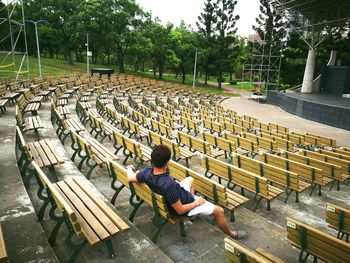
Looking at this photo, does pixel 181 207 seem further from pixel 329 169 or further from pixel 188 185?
pixel 329 169

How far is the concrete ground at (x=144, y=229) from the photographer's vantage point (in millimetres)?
3287

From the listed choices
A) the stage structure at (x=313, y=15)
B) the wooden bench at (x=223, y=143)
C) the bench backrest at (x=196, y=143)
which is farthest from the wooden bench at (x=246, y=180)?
the stage structure at (x=313, y=15)

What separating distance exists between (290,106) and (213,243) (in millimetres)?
20690

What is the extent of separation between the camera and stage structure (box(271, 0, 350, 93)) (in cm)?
2064

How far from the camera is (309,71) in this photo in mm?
25641

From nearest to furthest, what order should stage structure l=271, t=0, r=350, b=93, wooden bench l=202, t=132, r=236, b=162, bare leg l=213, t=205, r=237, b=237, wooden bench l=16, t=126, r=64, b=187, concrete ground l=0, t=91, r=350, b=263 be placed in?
concrete ground l=0, t=91, r=350, b=263, bare leg l=213, t=205, r=237, b=237, wooden bench l=16, t=126, r=64, b=187, wooden bench l=202, t=132, r=236, b=162, stage structure l=271, t=0, r=350, b=93

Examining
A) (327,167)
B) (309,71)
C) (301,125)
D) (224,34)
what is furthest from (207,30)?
(327,167)

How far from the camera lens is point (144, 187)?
3.92 metres

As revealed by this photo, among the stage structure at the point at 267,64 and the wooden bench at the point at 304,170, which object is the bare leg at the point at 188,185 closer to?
the wooden bench at the point at 304,170

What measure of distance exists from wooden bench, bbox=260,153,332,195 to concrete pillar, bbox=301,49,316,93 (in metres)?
21.7

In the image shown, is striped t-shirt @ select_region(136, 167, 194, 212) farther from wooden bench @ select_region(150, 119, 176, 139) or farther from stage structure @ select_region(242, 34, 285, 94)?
stage structure @ select_region(242, 34, 285, 94)

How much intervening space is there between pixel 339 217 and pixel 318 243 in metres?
1.06

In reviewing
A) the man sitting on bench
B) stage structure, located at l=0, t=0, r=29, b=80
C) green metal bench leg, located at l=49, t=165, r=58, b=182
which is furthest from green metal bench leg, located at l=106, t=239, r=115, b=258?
stage structure, located at l=0, t=0, r=29, b=80

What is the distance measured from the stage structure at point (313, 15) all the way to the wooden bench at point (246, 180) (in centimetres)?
1848
